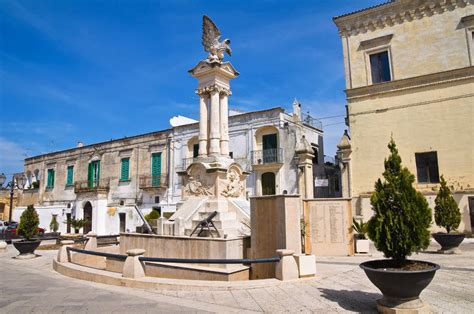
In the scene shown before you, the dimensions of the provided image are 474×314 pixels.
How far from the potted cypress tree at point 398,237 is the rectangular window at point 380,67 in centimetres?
1515

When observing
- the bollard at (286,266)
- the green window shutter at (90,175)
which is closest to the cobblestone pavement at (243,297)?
the bollard at (286,266)

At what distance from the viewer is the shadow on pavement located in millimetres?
5104

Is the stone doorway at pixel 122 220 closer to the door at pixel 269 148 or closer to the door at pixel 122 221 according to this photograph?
the door at pixel 122 221

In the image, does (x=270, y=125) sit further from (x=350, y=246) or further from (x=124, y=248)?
(x=124, y=248)

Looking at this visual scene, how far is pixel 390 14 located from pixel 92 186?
28.3m

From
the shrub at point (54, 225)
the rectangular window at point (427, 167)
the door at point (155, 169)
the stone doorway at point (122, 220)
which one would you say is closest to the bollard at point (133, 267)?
the rectangular window at point (427, 167)

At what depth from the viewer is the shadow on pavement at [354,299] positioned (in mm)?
5104

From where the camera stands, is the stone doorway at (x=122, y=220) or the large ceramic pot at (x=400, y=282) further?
the stone doorway at (x=122, y=220)

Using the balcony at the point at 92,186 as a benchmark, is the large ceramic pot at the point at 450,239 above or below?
below

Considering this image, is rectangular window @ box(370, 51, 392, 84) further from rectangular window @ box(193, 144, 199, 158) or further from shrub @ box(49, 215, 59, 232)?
shrub @ box(49, 215, 59, 232)

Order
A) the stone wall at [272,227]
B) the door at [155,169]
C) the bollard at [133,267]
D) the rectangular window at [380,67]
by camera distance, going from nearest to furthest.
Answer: the bollard at [133,267]
the stone wall at [272,227]
the rectangular window at [380,67]
the door at [155,169]

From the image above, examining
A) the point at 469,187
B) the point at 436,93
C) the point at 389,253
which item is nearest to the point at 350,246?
the point at 389,253

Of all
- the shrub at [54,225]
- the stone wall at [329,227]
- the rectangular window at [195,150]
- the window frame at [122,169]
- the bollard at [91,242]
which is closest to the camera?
the stone wall at [329,227]

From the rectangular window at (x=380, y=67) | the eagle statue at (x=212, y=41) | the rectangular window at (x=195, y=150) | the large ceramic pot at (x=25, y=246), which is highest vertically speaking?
the rectangular window at (x=380, y=67)
